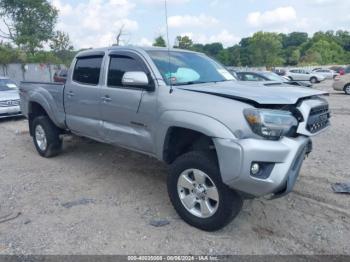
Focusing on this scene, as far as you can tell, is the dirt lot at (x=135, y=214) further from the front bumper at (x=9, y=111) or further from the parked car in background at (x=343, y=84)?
the parked car in background at (x=343, y=84)

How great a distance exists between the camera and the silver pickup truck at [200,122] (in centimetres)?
315

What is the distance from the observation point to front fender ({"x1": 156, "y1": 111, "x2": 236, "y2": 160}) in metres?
3.27

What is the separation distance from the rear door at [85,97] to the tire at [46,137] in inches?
28.3

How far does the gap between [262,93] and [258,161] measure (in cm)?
70

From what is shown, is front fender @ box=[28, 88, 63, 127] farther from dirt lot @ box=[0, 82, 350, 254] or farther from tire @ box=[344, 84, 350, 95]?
tire @ box=[344, 84, 350, 95]

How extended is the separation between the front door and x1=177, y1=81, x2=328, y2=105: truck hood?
0.66 metres

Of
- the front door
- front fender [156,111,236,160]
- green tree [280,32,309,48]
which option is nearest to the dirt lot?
the front door

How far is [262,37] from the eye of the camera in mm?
74625

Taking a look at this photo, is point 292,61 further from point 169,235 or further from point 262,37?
point 169,235

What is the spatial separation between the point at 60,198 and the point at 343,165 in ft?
14.2

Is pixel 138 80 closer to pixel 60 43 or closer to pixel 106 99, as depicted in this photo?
pixel 106 99

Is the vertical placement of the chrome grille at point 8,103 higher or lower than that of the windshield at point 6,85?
lower

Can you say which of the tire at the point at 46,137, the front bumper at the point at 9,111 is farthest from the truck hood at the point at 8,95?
the tire at the point at 46,137

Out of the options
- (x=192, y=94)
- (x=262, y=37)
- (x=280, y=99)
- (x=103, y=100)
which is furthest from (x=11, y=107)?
(x=262, y=37)
